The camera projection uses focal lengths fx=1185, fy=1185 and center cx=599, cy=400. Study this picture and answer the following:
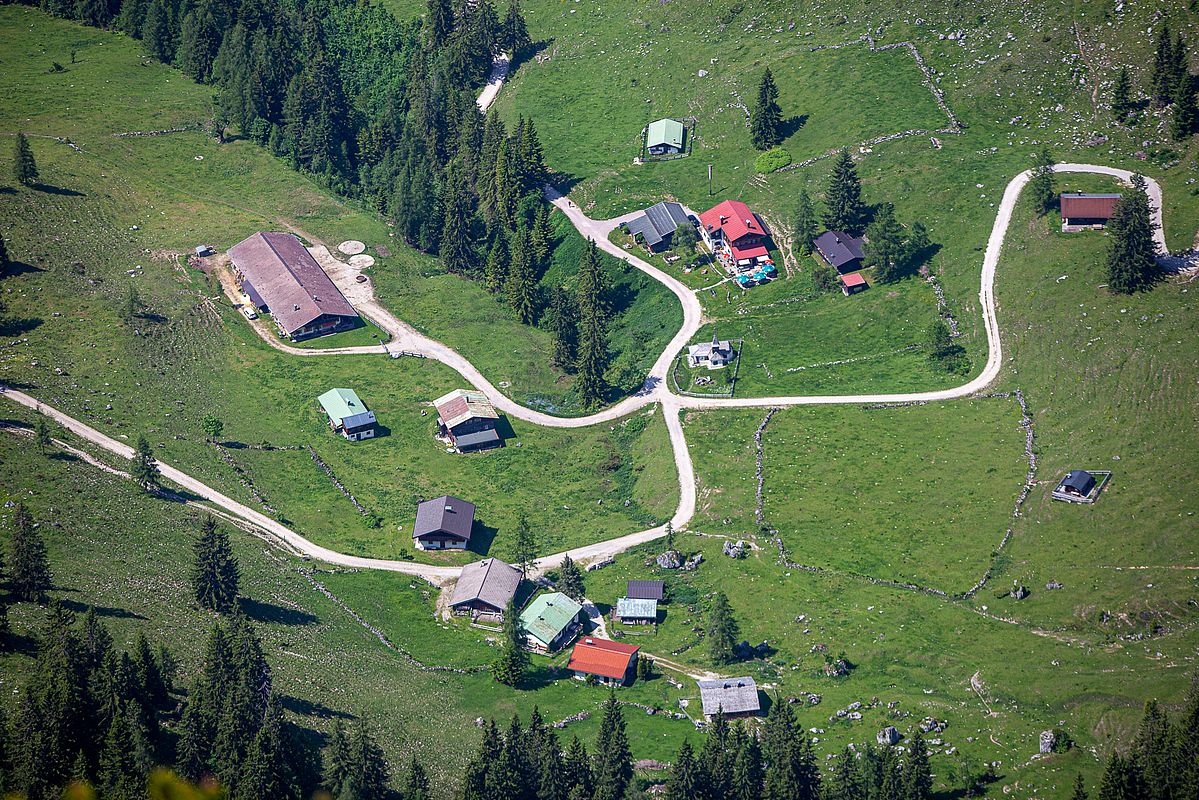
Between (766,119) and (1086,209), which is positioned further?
(766,119)

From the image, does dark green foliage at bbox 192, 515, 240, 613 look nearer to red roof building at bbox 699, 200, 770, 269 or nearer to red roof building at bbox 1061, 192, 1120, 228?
red roof building at bbox 699, 200, 770, 269

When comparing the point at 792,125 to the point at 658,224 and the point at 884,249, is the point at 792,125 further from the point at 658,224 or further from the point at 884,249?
the point at 884,249

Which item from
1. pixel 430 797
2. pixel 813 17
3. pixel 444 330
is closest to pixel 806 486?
pixel 430 797

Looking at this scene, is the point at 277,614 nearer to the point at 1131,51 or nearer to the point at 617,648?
the point at 617,648

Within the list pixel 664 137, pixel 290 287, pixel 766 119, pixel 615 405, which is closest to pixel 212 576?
pixel 615 405

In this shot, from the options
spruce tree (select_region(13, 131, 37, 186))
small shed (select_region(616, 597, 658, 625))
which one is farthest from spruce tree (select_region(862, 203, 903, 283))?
spruce tree (select_region(13, 131, 37, 186))
